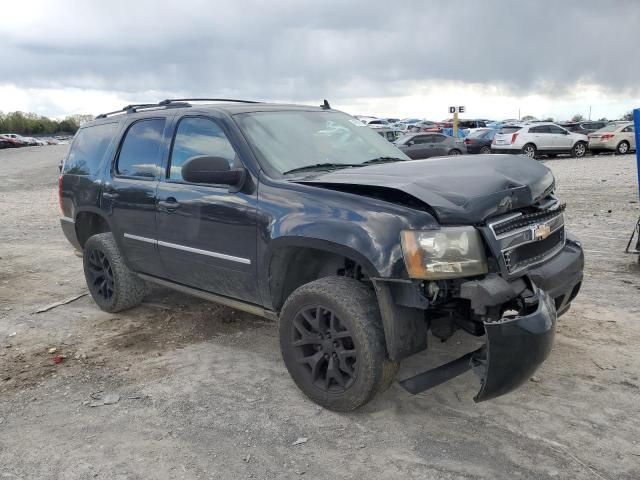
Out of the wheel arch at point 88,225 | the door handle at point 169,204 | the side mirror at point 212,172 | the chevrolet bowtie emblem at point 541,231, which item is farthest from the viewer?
the wheel arch at point 88,225

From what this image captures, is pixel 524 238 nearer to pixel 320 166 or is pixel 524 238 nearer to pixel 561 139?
pixel 320 166

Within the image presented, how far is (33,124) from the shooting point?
10188cm

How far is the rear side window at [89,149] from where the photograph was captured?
5.31 metres

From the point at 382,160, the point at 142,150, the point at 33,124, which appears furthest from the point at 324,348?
the point at 33,124

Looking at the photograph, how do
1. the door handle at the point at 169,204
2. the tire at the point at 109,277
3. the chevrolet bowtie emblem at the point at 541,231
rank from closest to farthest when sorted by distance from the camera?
the chevrolet bowtie emblem at the point at 541,231 < the door handle at the point at 169,204 < the tire at the point at 109,277

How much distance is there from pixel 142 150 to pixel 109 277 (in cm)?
131

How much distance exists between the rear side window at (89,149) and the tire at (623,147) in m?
24.8

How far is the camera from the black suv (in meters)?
2.99

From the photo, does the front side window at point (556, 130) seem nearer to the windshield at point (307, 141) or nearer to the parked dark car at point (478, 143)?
the parked dark car at point (478, 143)

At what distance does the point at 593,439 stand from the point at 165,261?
3230 millimetres

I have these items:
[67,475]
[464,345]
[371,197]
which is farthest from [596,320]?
[67,475]

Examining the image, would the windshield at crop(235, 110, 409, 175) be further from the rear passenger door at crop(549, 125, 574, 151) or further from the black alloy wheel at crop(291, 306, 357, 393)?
the rear passenger door at crop(549, 125, 574, 151)

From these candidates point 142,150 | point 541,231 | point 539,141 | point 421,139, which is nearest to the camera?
point 541,231

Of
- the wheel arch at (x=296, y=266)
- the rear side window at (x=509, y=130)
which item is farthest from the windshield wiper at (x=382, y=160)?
the rear side window at (x=509, y=130)
